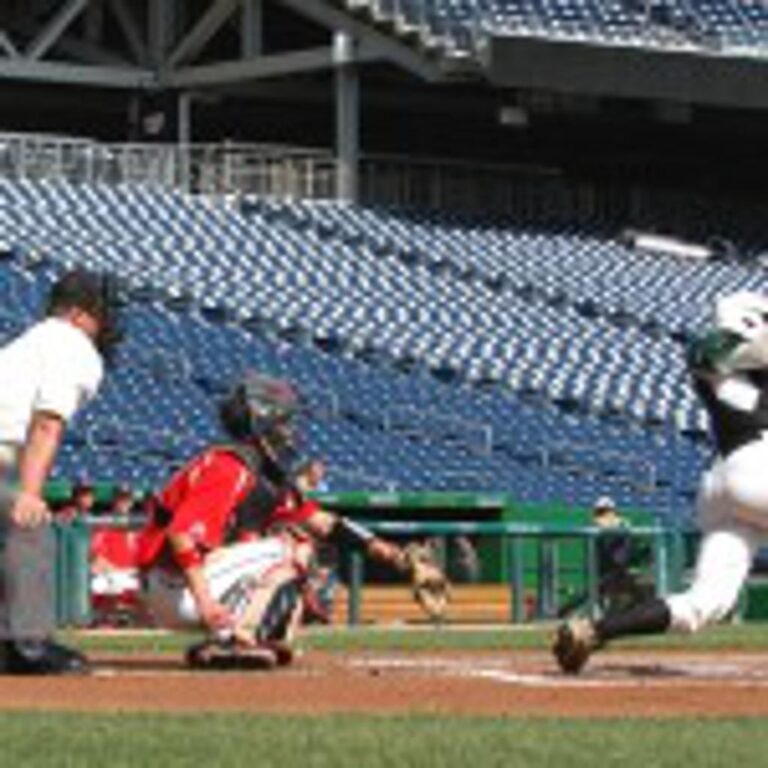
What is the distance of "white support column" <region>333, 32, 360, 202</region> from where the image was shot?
3812 centimetres

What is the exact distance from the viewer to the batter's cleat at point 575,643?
12367 mm

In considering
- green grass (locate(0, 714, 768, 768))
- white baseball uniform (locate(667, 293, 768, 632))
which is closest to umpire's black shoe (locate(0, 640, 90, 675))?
white baseball uniform (locate(667, 293, 768, 632))

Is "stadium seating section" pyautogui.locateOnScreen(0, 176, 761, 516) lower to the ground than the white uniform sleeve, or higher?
higher

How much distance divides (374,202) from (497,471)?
336 inches

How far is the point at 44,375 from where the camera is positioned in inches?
456

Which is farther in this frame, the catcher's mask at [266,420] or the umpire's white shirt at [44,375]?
the catcher's mask at [266,420]

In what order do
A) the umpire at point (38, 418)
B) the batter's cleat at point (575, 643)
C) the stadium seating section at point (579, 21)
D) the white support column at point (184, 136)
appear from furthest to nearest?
the white support column at point (184, 136), the stadium seating section at point (579, 21), the batter's cleat at point (575, 643), the umpire at point (38, 418)

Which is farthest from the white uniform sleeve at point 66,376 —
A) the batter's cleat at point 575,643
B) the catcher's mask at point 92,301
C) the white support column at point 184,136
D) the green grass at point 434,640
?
the white support column at point 184,136

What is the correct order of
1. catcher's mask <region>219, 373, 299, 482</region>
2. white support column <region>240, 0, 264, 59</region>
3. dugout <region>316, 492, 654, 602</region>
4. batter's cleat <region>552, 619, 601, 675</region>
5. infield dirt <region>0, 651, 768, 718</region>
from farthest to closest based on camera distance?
white support column <region>240, 0, 264, 59</region>, dugout <region>316, 492, 654, 602</region>, catcher's mask <region>219, 373, 299, 482</region>, batter's cleat <region>552, 619, 601, 675</region>, infield dirt <region>0, 651, 768, 718</region>

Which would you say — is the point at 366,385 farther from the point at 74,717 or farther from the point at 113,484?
the point at 74,717

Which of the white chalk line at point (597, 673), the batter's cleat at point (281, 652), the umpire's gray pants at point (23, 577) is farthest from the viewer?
the batter's cleat at point (281, 652)

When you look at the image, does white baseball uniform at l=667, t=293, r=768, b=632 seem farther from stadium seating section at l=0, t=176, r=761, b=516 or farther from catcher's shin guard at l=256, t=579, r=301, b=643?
stadium seating section at l=0, t=176, r=761, b=516

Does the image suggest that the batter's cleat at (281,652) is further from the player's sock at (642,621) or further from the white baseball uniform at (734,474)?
the white baseball uniform at (734,474)

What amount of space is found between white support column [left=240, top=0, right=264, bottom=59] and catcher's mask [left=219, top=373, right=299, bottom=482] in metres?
26.8
